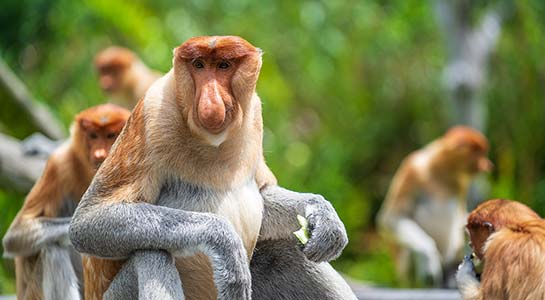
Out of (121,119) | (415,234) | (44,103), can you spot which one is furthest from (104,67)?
(121,119)

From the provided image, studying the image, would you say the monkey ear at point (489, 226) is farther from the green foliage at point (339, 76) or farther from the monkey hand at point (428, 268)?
the green foliage at point (339, 76)

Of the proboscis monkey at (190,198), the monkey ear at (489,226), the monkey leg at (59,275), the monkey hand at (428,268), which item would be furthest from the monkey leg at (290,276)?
the monkey hand at (428,268)

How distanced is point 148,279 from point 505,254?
1671mm

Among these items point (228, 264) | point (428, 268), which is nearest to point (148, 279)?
point (228, 264)

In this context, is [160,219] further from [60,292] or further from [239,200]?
[60,292]

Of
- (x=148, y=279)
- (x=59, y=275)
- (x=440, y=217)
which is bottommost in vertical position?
(x=440, y=217)

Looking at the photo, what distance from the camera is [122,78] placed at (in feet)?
29.2

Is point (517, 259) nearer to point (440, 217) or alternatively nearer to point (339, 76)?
point (440, 217)

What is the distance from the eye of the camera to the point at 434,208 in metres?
8.79

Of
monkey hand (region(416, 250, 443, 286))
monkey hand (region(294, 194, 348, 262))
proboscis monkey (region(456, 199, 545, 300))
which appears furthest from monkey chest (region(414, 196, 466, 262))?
monkey hand (region(294, 194, 348, 262))

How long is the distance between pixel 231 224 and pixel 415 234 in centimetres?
537

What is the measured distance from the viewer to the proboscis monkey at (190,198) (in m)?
3.30

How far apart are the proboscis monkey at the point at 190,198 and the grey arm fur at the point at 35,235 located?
93cm

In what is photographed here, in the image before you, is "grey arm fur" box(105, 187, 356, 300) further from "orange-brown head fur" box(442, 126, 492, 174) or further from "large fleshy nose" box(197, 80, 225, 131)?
"orange-brown head fur" box(442, 126, 492, 174)
